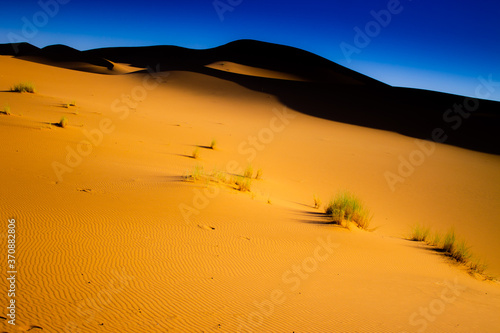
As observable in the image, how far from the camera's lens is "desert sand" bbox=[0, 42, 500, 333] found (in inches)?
119

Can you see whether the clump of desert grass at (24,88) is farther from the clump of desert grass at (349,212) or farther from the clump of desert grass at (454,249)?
the clump of desert grass at (454,249)

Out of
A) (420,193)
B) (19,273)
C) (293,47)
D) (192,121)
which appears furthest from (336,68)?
(19,273)

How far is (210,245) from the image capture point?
448 cm

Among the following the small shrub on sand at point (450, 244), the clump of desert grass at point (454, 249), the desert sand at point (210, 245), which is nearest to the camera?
the desert sand at point (210, 245)

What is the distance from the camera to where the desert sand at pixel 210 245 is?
303 centimetres

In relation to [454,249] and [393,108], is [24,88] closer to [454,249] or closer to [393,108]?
[454,249]

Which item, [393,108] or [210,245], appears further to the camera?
[393,108]

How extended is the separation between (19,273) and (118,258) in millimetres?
884

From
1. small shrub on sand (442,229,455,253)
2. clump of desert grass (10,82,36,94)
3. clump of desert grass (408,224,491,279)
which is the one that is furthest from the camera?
clump of desert grass (10,82,36,94)

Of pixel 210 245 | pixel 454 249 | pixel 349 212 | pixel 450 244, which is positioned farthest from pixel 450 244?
pixel 210 245

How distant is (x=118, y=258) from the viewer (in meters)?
3.70

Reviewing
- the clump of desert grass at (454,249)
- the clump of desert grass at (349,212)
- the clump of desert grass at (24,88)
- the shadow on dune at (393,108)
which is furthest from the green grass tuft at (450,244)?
the clump of desert grass at (24,88)

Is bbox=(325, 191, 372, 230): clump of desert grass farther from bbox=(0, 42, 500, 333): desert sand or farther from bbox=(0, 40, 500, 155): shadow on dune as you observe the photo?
bbox=(0, 40, 500, 155): shadow on dune

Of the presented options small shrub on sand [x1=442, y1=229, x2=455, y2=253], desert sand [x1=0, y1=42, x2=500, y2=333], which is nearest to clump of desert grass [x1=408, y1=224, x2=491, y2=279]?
small shrub on sand [x1=442, y1=229, x2=455, y2=253]
